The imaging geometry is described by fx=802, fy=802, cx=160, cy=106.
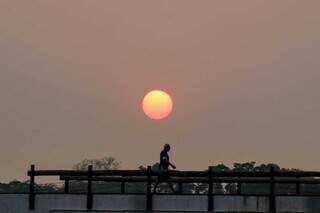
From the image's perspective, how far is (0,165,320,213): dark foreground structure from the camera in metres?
23.0

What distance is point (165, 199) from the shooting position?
75.8ft

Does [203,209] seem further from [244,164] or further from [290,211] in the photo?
[244,164]

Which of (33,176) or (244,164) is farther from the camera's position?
(244,164)

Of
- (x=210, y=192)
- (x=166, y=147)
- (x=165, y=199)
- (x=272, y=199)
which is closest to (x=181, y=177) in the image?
(x=165, y=199)

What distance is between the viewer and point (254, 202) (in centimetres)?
2306

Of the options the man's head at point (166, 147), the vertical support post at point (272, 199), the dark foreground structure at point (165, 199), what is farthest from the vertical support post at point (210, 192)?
the man's head at point (166, 147)

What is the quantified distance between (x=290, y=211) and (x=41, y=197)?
7.22 meters

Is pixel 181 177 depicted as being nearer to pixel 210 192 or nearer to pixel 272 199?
pixel 210 192

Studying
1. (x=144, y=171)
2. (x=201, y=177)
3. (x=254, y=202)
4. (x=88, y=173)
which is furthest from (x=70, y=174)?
(x=254, y=202)

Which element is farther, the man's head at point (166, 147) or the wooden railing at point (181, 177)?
the man's head at point (166, 147)

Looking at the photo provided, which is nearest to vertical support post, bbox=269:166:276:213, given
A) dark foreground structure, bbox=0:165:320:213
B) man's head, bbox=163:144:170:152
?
dark foreground structure, bbox=0:165:320:213

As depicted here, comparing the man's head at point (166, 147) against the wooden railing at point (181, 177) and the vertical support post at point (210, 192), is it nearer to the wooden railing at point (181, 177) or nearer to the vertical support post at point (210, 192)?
the wooden railing at point (181, 177)

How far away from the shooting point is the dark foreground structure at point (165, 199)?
75.5ft

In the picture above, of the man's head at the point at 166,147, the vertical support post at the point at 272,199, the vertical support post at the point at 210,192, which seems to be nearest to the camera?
the vertical support post at the point at 210,192
